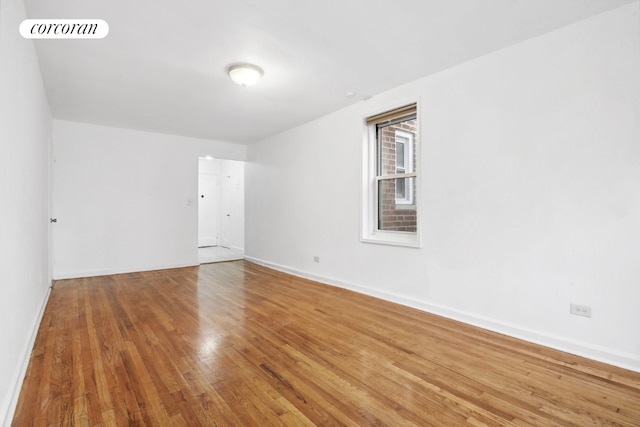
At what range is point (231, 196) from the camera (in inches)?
325

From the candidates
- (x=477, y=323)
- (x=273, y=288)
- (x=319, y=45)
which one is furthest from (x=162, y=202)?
(x=477, y=323)

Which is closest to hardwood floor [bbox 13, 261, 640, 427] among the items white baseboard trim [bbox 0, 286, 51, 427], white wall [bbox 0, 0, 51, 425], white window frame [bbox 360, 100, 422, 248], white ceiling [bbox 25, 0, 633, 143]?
white baseboard trim [bbox 0, 286, 51, 427]

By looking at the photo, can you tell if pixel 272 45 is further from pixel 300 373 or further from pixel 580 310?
pixel 580 310

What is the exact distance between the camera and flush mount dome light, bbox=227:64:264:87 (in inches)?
119

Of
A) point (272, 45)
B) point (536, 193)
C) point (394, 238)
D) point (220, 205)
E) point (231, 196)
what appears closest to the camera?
point (536, 193)

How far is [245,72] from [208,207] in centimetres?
653

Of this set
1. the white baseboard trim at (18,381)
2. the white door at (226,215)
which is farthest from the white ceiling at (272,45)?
the white door at (226,215)

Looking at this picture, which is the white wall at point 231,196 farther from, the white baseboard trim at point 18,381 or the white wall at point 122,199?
the white baseboard trim at point 18,381

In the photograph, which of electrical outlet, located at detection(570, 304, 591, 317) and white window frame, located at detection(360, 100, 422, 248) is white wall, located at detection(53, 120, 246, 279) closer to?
white window frame, located at detection(360, 100, 422, 248)

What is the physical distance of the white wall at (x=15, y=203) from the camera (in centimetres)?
163

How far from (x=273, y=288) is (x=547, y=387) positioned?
3.25 m

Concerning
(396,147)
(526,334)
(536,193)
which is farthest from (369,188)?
(526,334)

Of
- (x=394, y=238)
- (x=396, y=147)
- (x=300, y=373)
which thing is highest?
(x=396, y=147)

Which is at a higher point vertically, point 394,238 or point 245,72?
point 245,72
